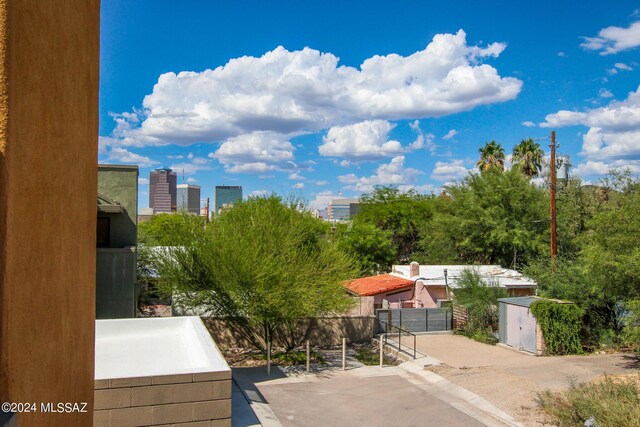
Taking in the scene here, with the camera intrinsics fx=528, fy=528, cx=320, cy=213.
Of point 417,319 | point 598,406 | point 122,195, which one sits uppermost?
point 122,195

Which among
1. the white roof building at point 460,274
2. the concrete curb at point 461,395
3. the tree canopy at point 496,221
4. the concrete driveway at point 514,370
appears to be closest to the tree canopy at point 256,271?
the concrete curb at point 461,395

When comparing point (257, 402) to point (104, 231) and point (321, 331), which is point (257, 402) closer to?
point (321, 331)

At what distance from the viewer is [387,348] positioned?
22156mm

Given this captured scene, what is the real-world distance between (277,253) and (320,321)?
15.6 ft

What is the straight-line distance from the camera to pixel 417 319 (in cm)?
2548

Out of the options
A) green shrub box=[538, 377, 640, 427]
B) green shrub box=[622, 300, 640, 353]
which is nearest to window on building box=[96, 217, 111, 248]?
green shrub box=[538, 377, 640, 427]

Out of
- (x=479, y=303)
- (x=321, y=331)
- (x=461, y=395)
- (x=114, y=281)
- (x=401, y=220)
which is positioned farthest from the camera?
(x=401, y=220)

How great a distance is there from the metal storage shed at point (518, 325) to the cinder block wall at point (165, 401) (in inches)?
596

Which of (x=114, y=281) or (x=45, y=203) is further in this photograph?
(x=114, y=281)

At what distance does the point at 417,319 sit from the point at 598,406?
14506mm

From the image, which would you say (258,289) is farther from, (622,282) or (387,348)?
(622,282)

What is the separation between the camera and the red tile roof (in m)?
29.2

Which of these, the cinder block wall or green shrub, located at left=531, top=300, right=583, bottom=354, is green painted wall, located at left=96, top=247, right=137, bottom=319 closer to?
the cinder block wall

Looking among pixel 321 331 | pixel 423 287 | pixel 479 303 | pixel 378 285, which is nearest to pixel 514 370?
pixel 479 303
